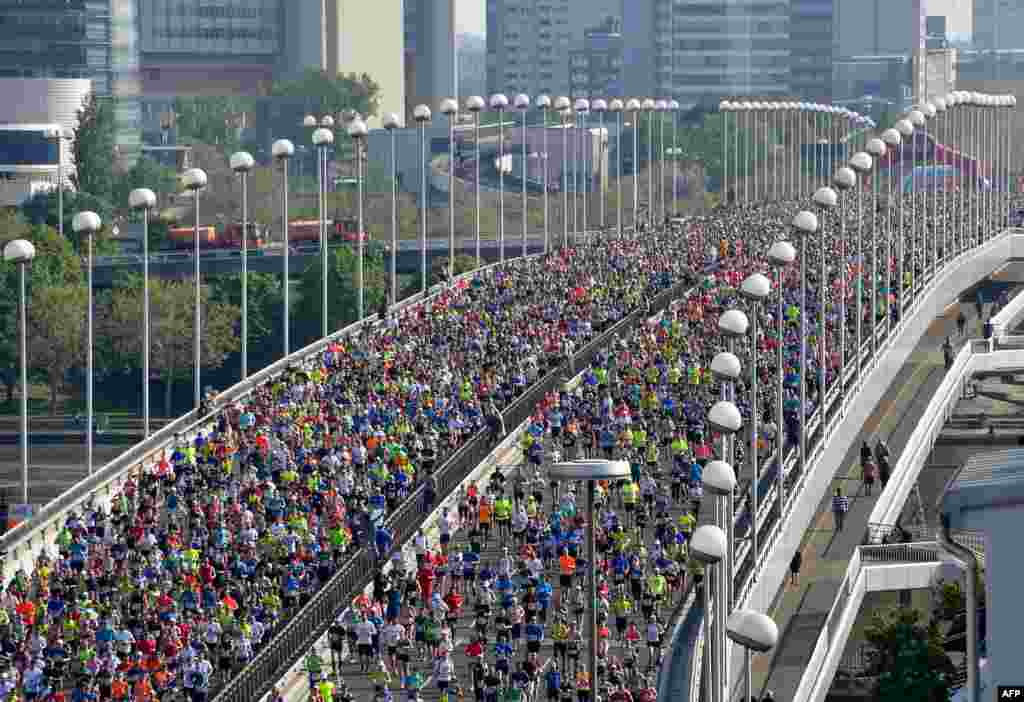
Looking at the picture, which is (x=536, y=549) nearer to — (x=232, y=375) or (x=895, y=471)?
(x=895, y=471)

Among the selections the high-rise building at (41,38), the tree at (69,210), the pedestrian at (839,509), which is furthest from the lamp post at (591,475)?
the high-rise building at (41,38)

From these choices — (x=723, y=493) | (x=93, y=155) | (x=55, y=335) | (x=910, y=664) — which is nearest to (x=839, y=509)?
(x=910, y=664)

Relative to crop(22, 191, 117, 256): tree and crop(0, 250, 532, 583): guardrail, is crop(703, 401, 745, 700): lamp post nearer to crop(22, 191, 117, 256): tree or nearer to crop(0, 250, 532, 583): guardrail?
crop(0, 250, 532, 583): guardrail

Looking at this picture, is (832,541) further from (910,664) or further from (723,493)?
(723,493)

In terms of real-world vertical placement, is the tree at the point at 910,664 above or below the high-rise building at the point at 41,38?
below

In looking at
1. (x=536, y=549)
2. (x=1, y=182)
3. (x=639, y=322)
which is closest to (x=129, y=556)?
(x=536, y=549)

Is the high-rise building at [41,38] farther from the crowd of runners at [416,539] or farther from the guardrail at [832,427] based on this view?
the crowd of runners at [416,539]
